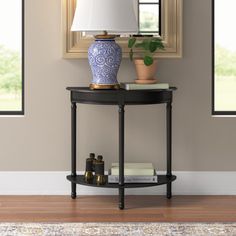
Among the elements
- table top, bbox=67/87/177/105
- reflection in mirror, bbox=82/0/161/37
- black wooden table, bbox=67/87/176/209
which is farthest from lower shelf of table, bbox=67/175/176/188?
reflection in mirror, bbox=82/0/161/37

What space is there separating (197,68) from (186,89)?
15 centimetres

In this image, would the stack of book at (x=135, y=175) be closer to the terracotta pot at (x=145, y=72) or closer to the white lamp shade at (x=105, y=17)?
the terracotta pot at (x=145, y=72)

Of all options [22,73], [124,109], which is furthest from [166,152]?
[22,73]

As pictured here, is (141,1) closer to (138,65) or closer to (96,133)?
(138,65)

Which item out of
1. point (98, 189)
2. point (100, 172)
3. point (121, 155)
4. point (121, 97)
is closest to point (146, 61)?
point (121, 97)

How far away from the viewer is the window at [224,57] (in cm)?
487

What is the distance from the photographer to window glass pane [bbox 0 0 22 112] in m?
4.90

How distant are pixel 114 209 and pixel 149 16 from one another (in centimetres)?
123

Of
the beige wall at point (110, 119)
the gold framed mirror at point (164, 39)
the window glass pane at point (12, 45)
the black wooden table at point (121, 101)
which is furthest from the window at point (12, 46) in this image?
the black wooden table at point (121, 101)

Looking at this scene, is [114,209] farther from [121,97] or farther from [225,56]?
[225,56]

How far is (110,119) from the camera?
4.80m

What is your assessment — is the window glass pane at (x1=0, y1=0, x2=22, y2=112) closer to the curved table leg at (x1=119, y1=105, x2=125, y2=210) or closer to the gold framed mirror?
the gold framed mirror

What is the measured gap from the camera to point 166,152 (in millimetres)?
4809

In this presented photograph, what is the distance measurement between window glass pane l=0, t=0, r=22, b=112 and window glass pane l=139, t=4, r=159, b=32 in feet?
2.58
